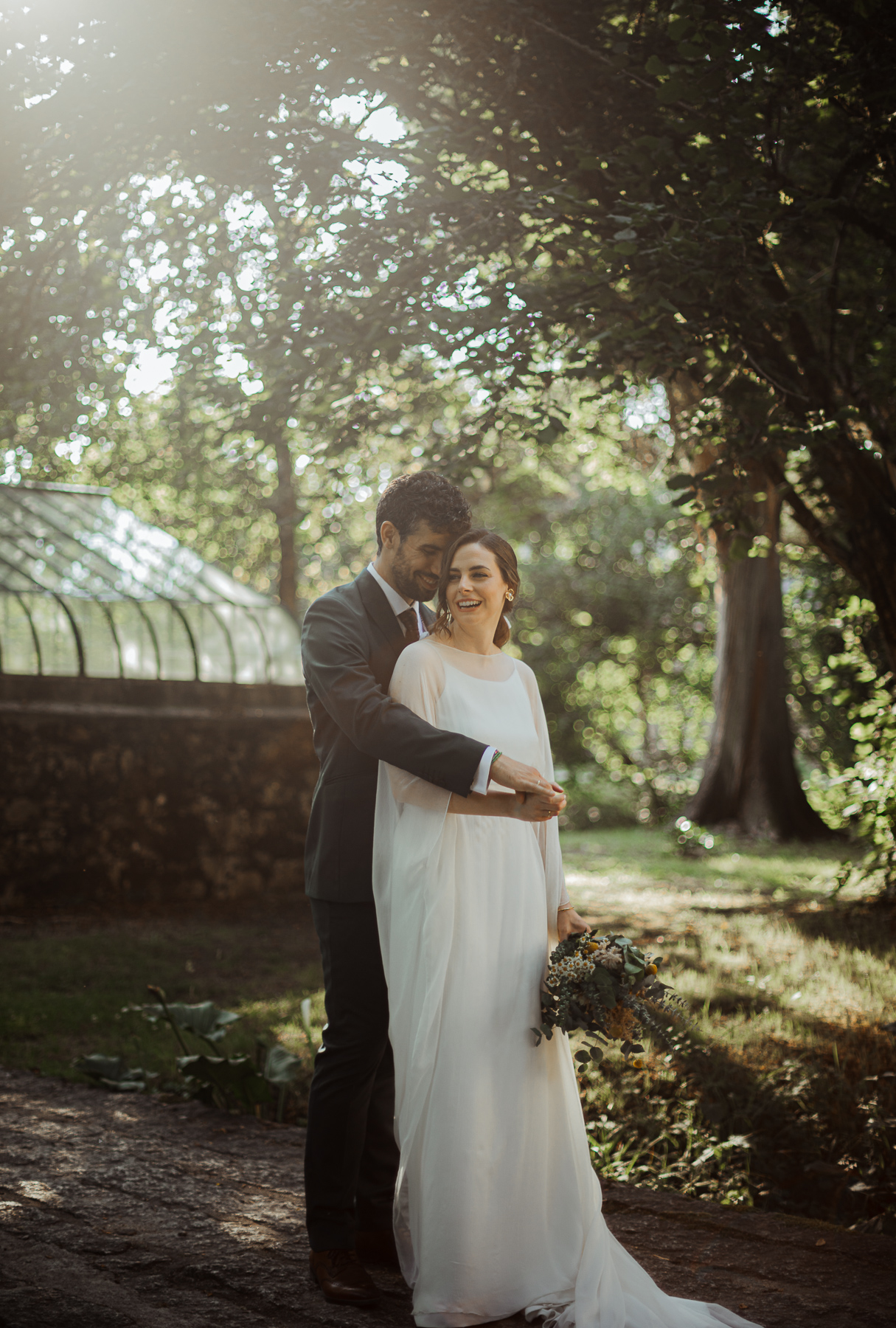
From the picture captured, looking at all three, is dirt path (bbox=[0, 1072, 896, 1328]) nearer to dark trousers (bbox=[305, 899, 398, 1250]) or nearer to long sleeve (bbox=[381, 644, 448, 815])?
dark trousers (bbox=[305, 899, 398, 1250])

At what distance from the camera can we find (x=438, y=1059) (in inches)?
105

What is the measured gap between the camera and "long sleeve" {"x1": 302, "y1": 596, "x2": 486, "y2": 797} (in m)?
2.63

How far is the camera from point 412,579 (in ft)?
10.3

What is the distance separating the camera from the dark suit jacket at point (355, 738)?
8.69 feet

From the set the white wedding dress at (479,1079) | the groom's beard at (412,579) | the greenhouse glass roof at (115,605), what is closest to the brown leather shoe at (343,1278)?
the white wedding dress at (479,1079)

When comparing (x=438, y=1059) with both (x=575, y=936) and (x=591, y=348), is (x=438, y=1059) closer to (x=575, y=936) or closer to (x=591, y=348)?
(x=575, y=936)

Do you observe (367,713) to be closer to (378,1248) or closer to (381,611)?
(381,611)

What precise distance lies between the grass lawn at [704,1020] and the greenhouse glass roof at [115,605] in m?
2.63

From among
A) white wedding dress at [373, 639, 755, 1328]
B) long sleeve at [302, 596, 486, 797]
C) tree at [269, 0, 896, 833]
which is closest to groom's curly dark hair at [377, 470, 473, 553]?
long sleeve at [302, 596, 486, 797]

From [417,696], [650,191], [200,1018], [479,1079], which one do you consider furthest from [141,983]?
[650,191]

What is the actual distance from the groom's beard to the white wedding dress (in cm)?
30

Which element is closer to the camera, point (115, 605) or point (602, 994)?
point (602, 994)

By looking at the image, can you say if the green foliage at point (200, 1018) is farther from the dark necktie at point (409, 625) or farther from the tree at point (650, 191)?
the tree at point (650, 191)

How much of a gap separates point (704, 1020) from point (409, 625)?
288 centimetres
